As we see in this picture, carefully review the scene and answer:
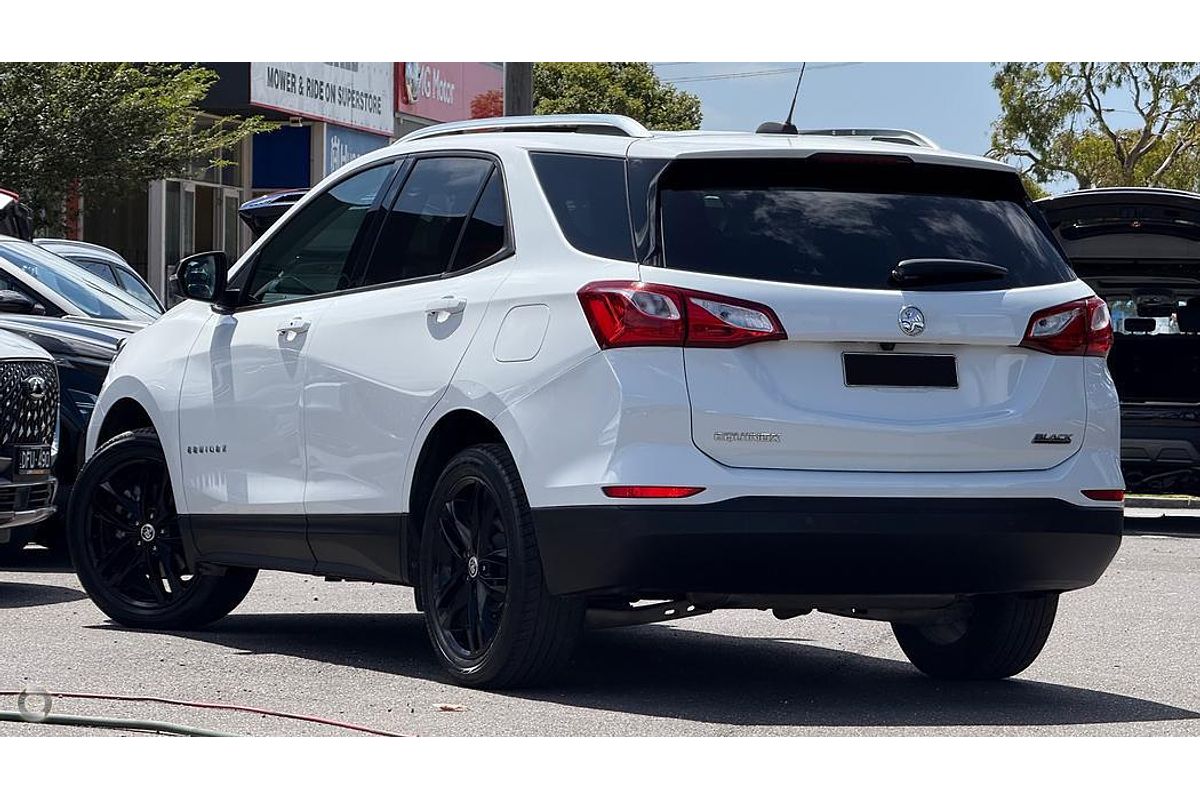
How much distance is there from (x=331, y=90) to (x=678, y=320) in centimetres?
3473

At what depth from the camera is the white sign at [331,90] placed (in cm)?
3700

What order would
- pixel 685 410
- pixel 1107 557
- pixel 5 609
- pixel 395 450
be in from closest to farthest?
pixel 685 410 → pixel 1107 557 → pixel 395 450 → pixel 5 609

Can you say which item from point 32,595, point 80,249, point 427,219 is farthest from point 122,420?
point 80,249

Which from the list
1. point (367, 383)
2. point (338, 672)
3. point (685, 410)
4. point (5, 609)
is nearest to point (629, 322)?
point (685, 410)

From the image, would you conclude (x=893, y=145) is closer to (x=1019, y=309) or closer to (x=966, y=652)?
(x=1019, y=309)

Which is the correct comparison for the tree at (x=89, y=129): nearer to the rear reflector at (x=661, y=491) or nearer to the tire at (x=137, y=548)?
the tire at (x=137, y=548)

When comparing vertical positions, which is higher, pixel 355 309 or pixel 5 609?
pixel 355 309

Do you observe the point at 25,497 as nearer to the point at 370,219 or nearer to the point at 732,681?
the point at 370,219

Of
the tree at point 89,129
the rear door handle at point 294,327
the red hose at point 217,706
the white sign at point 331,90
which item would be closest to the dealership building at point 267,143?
the white sign at point 331,90

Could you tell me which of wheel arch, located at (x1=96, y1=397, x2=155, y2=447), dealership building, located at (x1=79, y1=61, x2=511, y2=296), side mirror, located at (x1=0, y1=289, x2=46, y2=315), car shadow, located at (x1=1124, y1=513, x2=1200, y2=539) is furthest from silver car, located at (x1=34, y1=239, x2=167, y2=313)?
dealership building, located at (x1=79, y1=61, x2=511, y2=296)

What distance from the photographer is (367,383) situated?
24.5ft

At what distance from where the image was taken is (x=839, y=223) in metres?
6.69

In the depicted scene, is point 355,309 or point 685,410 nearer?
point 685,410

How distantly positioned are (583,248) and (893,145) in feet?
3.65
